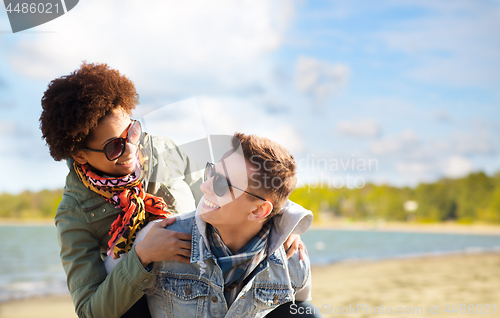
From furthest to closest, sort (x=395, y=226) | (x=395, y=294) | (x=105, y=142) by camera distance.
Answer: (x=395, y=226)
(x=395, y=294)
(x=105, y=142)

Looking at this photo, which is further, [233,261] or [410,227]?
[410,227]

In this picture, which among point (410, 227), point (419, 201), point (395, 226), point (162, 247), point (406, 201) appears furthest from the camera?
point (406, 201)

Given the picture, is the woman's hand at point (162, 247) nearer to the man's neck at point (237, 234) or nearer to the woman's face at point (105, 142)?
the man's neck at point (237, 234)

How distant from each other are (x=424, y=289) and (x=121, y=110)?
31.4 feet

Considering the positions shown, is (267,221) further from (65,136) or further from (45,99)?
(45,99)

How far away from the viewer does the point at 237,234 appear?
196cm

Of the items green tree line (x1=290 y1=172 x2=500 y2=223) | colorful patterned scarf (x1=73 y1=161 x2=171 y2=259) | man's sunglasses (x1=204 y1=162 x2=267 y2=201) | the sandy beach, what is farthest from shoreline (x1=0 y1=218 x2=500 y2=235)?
man's sunglasses (x1=204 y1=162 x2=267 y2=201)

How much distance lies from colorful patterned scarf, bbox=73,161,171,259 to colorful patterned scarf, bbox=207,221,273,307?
0.41 meters

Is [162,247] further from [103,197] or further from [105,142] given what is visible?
[105,142]

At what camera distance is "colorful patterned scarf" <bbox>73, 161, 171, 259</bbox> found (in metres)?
1.98

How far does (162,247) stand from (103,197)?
53cm

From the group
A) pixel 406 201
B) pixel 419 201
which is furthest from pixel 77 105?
pixel 406 201

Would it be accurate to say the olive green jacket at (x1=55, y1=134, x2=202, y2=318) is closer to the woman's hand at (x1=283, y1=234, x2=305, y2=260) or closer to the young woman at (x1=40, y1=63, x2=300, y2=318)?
the young woman at (x1=40, y1=63, x2=300, y2=318)

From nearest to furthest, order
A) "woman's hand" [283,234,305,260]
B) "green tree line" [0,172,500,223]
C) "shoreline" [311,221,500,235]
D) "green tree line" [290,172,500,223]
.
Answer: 1. "woman's hand" [283,234,305,260]
2. "shoreline" [311,221,500,235]
3. "green tree line" [0,172,500,223]
4. "green tree line" [290,172,500,223]
